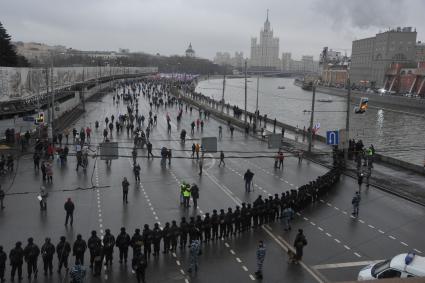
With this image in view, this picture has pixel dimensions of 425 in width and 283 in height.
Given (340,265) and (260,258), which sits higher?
(260,258)

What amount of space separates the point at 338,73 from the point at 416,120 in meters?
96.6

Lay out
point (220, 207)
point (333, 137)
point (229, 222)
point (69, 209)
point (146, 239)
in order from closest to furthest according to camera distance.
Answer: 1. point (146, 239)
2. point (229, 222)
3. point (69, 209)
4. point (220, 207)
5. point (333, 137)

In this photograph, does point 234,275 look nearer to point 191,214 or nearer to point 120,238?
point 120,238

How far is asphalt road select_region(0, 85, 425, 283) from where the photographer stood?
532 inches

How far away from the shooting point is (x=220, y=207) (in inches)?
781

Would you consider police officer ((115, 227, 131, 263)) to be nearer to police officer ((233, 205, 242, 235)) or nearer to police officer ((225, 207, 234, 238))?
police officer ((225, 207, 234, 238))

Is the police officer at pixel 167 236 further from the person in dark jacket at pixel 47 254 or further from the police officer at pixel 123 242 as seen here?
the person in dark jacket at pixel 47 254

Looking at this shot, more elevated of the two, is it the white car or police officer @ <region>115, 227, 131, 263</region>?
the white car

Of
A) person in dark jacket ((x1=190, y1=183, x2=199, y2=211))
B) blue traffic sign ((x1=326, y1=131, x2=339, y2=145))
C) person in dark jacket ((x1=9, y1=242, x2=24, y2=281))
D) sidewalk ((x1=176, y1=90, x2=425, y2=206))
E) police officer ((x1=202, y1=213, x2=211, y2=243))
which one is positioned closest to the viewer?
person in dark jacket ((x1=9, y1=242, x2=24, y2=281))

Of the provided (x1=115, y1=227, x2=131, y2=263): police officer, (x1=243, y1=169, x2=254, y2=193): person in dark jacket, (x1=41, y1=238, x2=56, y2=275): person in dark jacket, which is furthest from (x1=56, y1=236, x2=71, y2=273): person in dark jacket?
(x1=243, y1=169, x2=254, y2=193): person in dark jacket

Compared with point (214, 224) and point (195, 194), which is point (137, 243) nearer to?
point (214, 224)

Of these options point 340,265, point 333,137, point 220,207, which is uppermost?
point 333,137

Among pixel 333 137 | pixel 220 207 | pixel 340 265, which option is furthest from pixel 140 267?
pixel 333 137

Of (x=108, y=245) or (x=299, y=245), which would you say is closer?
(x=108, y=245)
